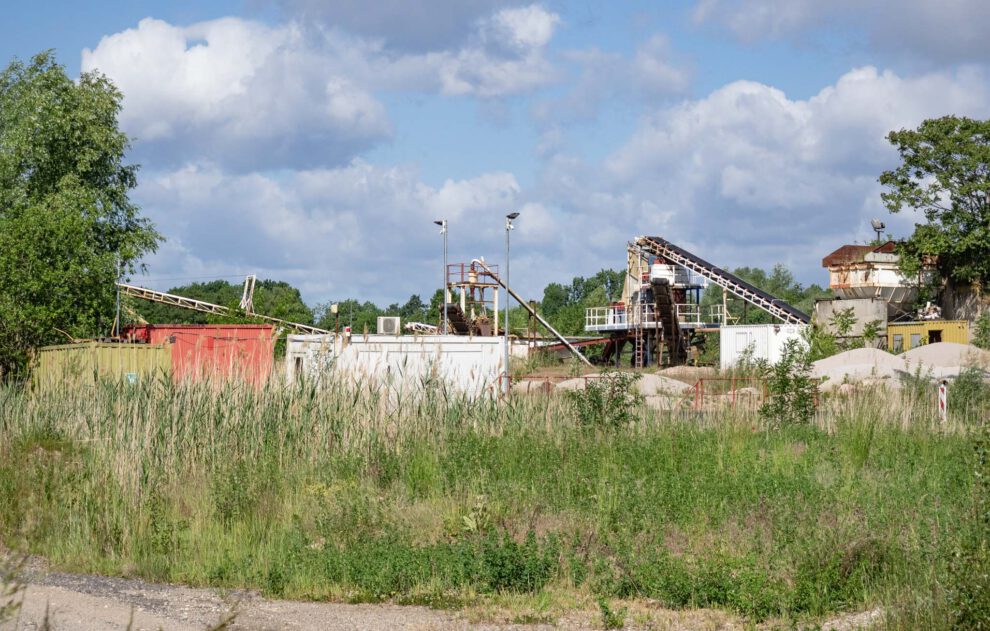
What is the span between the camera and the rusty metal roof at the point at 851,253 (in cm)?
5094

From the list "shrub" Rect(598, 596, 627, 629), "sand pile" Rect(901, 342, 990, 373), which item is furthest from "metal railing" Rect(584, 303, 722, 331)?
"shrub" Rect(598, 596, 627, 629)

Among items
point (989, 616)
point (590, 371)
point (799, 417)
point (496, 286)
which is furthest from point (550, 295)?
point (989, 616)

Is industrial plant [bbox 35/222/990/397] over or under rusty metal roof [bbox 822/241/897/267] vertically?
under

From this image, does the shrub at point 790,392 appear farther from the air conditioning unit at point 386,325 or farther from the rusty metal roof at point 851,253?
the rusty metal roof at point 851,253

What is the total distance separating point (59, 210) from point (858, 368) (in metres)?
25.6

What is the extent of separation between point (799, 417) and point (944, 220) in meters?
31.0

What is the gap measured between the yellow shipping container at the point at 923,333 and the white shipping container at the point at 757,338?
3.81 m

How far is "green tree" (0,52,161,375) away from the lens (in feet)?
94.6

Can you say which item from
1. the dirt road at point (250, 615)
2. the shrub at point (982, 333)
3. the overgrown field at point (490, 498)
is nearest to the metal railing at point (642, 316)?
the shrub at point (982, 333)

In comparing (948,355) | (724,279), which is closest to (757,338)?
(724,279)

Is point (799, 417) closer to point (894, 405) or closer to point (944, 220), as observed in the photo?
point (894, 405)

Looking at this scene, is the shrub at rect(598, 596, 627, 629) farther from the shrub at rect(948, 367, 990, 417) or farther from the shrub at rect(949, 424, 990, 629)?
the shrub at rect(948, 367, 990, 417)

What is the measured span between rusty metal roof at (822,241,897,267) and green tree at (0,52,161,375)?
33433mm

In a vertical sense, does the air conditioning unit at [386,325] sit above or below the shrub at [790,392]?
above
